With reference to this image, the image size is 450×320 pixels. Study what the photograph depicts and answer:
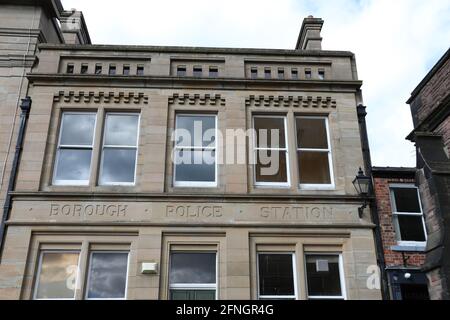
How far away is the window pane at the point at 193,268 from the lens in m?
11.1

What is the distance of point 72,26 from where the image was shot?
15336 mm

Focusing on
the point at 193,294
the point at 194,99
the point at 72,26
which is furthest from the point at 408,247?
the point at 72,26

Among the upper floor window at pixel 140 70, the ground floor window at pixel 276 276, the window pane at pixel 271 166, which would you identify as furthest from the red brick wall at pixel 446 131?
the upper floor window at pixel 140 70

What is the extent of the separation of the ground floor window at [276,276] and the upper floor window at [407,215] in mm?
3536

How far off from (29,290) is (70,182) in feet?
Result: 8.96

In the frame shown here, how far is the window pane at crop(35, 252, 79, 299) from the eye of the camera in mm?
10859

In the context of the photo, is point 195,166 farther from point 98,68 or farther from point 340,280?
point 340,280

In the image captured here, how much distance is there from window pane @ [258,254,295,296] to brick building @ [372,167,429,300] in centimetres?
263

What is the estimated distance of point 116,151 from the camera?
12.4 metres

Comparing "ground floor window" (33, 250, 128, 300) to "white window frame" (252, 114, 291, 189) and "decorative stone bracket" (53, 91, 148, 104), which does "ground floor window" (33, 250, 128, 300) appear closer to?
"white window frame" (252, 114, 291, 189)

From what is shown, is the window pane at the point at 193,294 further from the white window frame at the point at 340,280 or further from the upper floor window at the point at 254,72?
the upper floor window at the point at 254,72
